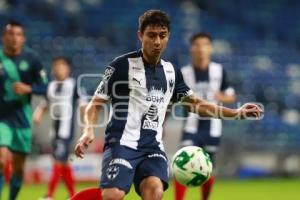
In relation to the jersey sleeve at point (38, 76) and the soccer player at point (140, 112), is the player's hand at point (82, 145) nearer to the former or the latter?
the soccer player at point (140, 112)

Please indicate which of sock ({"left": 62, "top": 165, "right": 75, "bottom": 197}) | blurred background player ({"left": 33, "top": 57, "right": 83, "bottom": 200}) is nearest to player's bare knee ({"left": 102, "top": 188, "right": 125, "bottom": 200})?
sock ({"left": 62, "top": 165, "right": 75, "bottom": 197})

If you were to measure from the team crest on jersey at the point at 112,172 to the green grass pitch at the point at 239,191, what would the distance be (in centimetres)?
536

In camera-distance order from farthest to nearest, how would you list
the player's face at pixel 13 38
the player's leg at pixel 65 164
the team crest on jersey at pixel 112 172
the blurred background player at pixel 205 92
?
the player's leg at pixel 65 164
the blurred background player at pixel 205 92
the player's face at pixel 13 38
the team crest on jersey at pixel 112 172

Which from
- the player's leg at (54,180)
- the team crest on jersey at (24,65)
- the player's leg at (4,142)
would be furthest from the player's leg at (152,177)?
the player's leg at (54,180)

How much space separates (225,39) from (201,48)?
12.5 m

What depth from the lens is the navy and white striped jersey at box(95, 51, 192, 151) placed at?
6344 millimetres

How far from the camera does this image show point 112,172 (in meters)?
6.14

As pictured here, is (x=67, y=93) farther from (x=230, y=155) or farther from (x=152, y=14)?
(x=152, y=14)

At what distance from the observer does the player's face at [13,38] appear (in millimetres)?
8938

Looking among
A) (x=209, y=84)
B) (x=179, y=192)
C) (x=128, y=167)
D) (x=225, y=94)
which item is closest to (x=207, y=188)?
(x=179, y=192)

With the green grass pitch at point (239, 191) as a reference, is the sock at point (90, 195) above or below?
above

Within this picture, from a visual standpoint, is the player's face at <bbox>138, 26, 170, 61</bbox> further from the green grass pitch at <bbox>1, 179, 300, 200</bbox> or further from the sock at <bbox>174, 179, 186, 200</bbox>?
the green grass pitch at <bbox>1, 179, 300, 200</bbox>

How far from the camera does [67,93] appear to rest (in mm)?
12531

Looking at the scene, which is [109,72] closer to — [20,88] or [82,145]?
[82,145]
